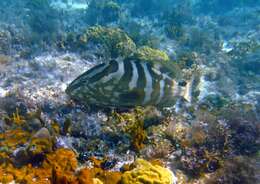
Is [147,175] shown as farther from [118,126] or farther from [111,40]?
[111,40]

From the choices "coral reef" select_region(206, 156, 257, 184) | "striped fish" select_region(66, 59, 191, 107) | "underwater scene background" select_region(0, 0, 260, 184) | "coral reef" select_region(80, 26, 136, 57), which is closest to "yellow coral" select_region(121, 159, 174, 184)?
"underwater scene background" select_region(0, 0, 260, 184)

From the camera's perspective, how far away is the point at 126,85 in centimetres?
550

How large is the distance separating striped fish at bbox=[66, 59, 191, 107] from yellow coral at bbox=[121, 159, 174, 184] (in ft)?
4.41

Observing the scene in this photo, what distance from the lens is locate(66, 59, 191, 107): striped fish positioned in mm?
5457

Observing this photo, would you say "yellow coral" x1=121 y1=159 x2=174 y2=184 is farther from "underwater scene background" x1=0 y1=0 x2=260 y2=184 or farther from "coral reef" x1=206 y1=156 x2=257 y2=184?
"coral reef" x1=206 y1=156 x2=257 y2=184

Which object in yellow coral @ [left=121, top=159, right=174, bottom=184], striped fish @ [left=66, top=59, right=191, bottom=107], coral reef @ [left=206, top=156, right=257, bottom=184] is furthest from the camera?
striped fish @ [left=66, top=59, right=191, bottom=107]

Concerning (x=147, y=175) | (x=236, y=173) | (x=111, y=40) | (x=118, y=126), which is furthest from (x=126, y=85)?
(x=111, y=40)

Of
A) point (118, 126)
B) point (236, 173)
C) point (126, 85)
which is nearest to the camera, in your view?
point (236, 173)

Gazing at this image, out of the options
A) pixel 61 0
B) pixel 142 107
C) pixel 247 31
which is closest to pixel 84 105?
pixel 142 107

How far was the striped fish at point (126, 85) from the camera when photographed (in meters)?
5.46

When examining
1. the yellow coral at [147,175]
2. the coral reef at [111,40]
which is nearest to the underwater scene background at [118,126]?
the yellow coral at [147,175]

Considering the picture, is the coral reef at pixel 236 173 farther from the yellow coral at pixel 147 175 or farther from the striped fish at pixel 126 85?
the striped fish at pixel 126 85

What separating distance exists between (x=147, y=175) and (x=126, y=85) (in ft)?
5.41

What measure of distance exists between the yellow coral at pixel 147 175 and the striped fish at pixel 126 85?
52.9 inches
